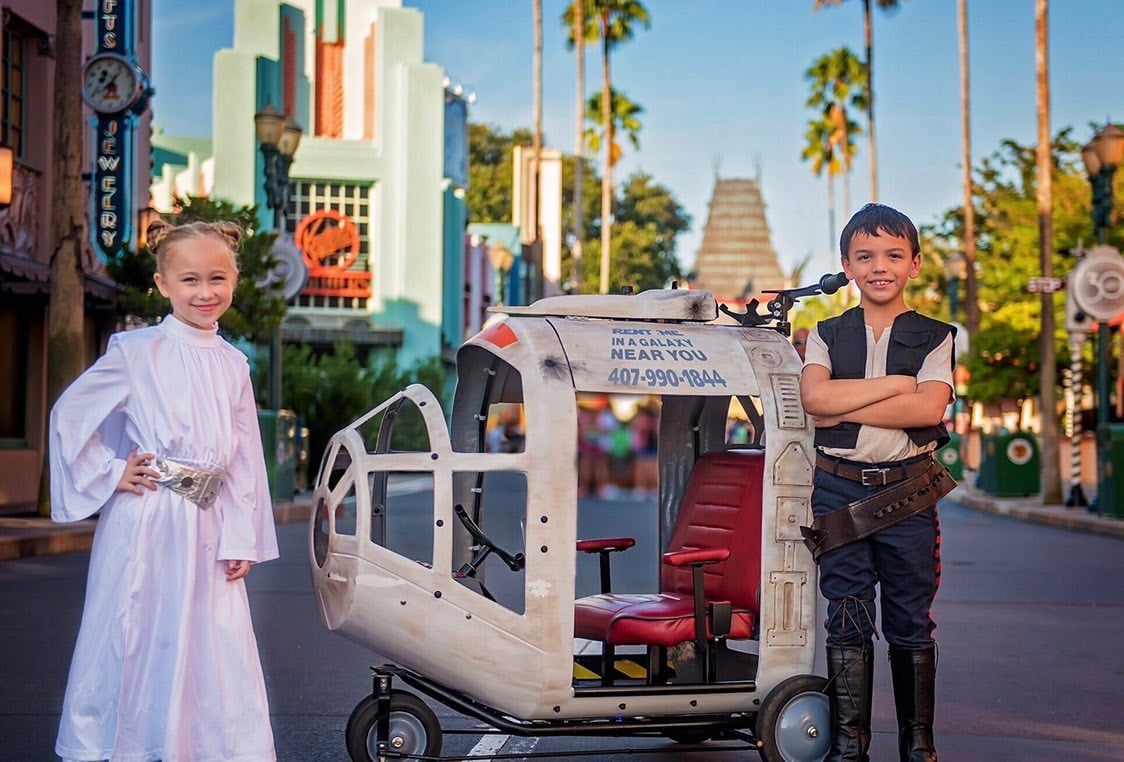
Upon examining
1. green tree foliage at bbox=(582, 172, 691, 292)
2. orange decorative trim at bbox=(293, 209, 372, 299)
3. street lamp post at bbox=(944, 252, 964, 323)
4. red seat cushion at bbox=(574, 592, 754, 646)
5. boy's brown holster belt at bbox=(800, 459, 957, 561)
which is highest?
green tree foliage at bbox=(582, 172, 691, 292)

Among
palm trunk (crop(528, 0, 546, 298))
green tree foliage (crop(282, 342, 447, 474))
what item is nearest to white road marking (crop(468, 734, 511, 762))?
green tree foliage (crop(282, 342, 447, 474))

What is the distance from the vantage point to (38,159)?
79.2 feet

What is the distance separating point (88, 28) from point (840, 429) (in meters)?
23.5

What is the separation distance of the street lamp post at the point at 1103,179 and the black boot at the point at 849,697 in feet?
67.1

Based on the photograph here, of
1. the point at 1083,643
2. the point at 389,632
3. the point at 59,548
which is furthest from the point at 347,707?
the point at 59,548

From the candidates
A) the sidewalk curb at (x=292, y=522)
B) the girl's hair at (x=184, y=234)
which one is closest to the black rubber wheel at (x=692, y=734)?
the girl's hair at (x=184, y=234)

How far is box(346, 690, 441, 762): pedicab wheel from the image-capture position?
6.18 m

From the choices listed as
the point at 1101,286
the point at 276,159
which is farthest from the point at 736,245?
the point at 276,159

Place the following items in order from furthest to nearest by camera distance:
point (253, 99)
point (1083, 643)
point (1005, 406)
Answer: point (1005, 406) → point (253, 99) → point (1083, 643)

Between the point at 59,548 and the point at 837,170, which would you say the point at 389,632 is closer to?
the point at 59,548

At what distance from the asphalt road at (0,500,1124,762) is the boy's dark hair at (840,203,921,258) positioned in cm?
206

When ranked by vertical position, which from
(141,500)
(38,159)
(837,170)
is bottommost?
(141,500)

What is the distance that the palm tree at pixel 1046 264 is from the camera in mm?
29484

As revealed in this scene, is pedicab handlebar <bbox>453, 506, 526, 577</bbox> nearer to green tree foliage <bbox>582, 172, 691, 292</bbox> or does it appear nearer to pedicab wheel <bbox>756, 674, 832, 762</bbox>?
pedicab wheel <bbox>756, 674, 832, 762</bbox>
